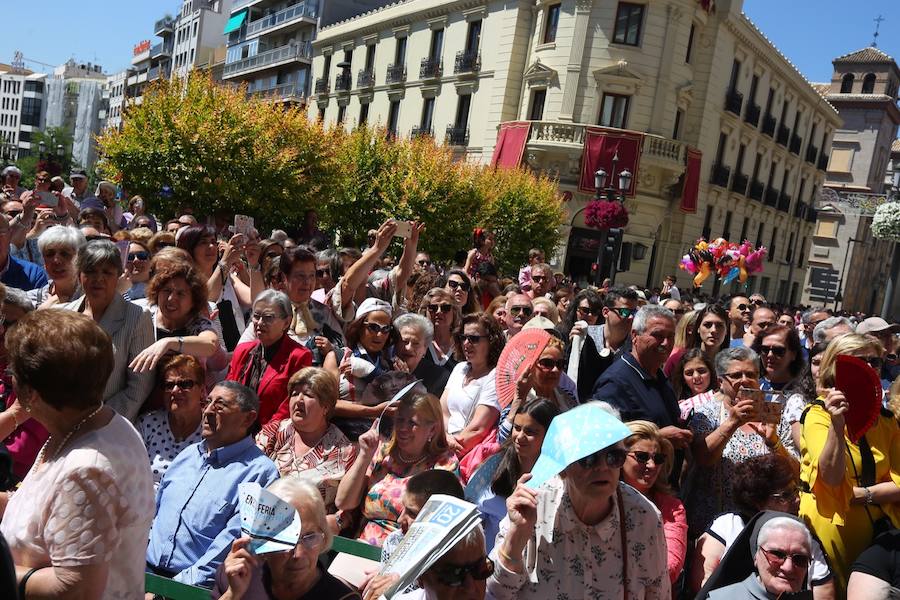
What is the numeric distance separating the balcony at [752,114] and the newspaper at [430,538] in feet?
111

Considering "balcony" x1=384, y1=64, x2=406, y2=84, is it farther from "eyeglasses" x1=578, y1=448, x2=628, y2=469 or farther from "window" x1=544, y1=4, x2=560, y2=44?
"eyeglasses" x1=578, y1=448, x2=628, y2=469

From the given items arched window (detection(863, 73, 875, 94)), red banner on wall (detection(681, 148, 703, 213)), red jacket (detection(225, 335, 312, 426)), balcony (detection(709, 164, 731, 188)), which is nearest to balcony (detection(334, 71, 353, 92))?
red banner on wall (detection(681, 148, 703, 213))

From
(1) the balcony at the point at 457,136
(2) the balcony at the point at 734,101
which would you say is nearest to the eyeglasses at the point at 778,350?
(1) the balcony at the point at 457,136

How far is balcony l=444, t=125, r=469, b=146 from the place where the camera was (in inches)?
1212

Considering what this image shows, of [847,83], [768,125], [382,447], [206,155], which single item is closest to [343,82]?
[768,125]

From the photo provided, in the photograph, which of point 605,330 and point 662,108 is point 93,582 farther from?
point 662,108

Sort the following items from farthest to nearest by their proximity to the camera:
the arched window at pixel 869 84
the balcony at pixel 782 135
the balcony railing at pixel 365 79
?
the arched window at pixel 869 84 → the balcony at pixel 782 135 → the balcony railing at pixel 365 79

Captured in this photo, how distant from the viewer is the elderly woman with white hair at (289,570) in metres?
2.67

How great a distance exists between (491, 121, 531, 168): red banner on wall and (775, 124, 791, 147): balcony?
53.0ft

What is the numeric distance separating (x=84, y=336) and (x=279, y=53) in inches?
1799

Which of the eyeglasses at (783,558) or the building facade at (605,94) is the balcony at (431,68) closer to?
the building facade at (605,94)

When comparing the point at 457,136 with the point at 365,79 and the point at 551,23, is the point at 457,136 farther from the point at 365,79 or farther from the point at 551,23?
the point at 365,79

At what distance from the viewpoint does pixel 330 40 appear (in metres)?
39.7

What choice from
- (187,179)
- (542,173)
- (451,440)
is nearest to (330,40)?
(542,173)
